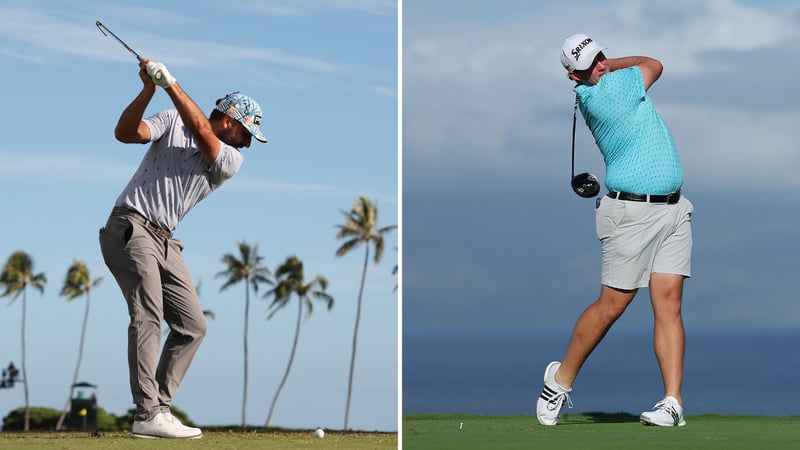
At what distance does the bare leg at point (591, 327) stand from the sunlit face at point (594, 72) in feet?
3.68

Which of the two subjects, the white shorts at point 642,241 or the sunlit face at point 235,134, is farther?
the sunlit face at point 235,134

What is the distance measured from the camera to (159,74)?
20.4ft

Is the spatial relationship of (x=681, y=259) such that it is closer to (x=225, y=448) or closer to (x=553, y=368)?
(x=553, y=368)

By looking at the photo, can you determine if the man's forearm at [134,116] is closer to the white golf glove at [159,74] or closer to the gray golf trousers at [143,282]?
the white golf glove at [159,74]

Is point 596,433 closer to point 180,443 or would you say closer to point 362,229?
point 180,443

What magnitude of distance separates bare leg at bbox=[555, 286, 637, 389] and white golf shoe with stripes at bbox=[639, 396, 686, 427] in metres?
→ 0.47

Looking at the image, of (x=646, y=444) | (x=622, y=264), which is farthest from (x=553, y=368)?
(x=646, y=444)

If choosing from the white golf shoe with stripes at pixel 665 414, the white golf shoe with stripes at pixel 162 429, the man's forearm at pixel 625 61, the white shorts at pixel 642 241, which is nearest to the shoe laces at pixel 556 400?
the white golf shoe with stripes at pixel 665 414

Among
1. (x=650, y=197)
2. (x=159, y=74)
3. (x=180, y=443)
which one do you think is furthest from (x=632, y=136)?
(x=180, y=443)

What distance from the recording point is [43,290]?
240 ft

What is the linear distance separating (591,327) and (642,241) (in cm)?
53

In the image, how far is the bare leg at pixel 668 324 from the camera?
259 inches

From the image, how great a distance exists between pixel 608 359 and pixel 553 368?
148885 mm

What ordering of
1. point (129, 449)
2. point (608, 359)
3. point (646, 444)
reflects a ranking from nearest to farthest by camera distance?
point (646, 444), point (129, 449), point (608, 359)
